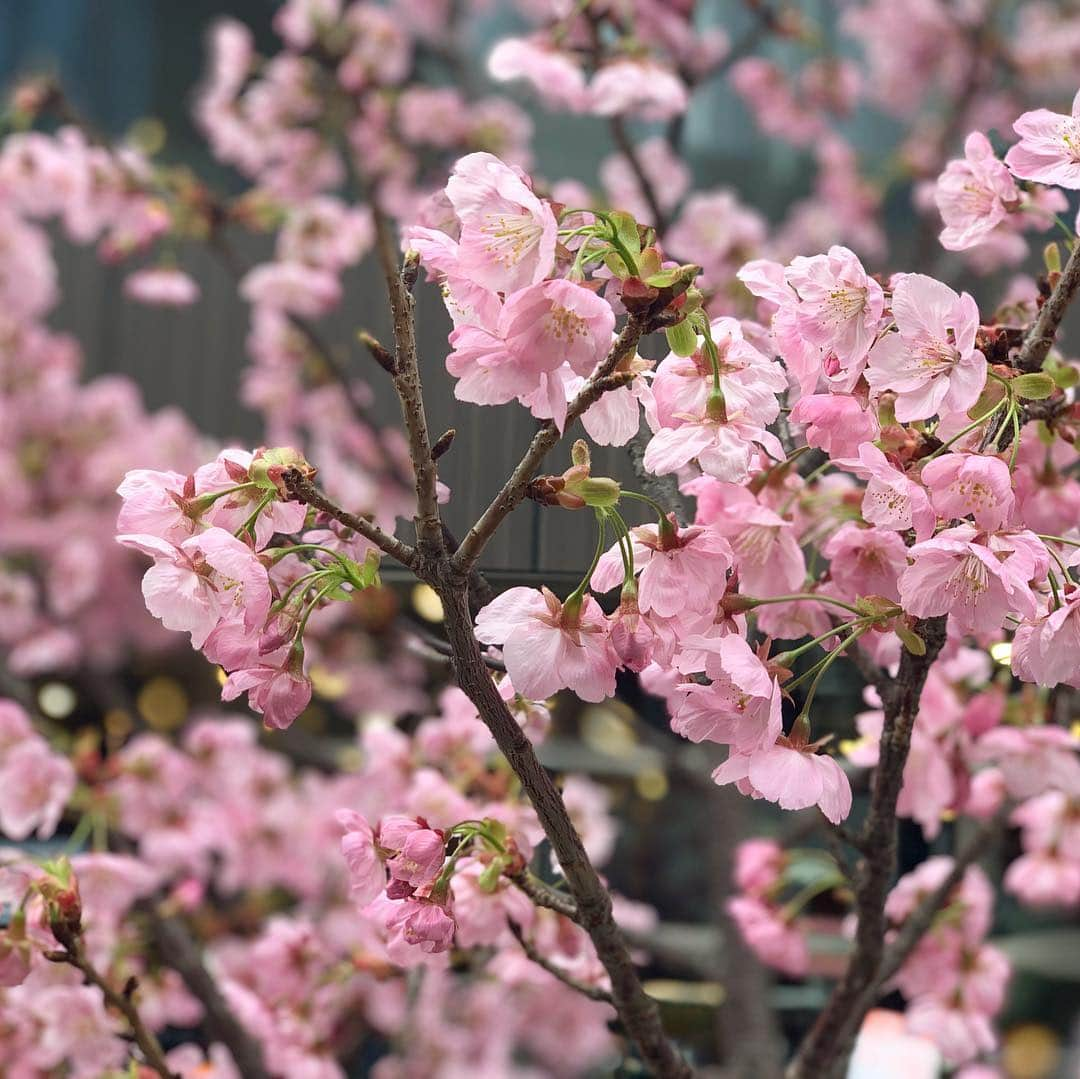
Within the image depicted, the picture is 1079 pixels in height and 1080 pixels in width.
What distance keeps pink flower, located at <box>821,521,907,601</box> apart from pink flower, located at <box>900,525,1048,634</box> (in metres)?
0.08

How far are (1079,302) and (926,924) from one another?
433 mm

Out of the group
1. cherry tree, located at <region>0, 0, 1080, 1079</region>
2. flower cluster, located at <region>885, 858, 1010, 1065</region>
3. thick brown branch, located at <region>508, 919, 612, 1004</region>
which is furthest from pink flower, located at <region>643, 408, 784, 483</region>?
flower cluster, located at <region>885, 858, 1010, 1065</region>

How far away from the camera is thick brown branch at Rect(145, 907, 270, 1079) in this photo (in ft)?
2.89

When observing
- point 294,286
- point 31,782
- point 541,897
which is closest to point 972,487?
point 541,897

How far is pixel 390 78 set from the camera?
1.63m

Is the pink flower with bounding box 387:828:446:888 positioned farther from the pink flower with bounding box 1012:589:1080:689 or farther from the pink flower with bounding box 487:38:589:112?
the pink flower with bounding box 487:38:589:112

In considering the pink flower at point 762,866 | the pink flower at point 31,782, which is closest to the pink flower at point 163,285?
the pink flower at point 31,782

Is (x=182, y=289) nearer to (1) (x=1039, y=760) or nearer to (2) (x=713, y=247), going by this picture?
(2) (x=713, y=247)

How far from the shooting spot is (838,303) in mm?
444

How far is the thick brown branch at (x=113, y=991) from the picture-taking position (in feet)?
1.82

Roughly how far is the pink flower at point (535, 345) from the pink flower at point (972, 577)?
0.41ft

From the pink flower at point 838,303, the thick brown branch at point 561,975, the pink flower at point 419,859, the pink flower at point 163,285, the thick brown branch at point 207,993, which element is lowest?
the thick brown branch at point 207,993

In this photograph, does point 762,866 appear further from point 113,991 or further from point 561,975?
point 113,991

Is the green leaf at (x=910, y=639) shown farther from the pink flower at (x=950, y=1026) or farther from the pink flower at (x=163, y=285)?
the pink flower at (x=163, y=285)
